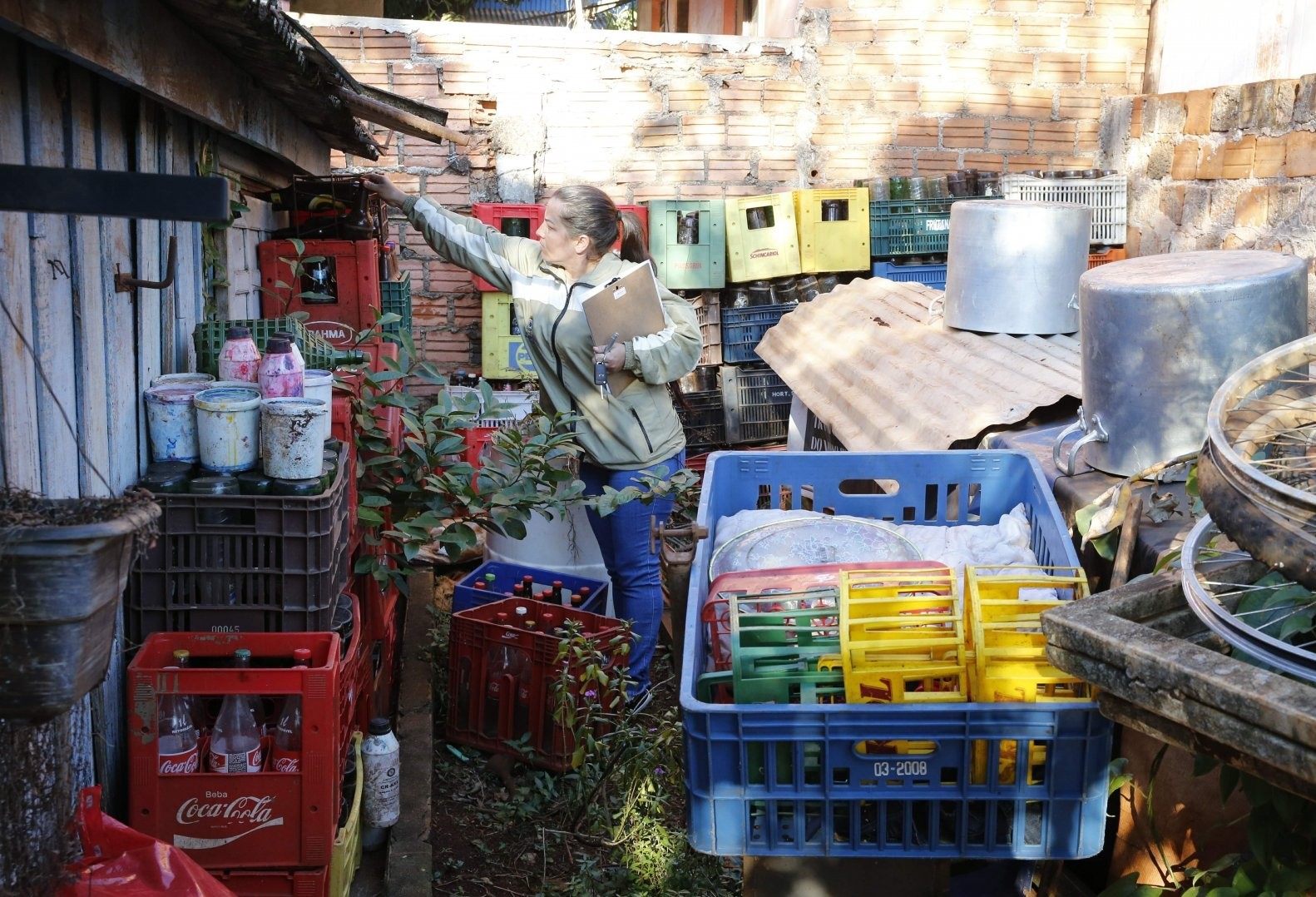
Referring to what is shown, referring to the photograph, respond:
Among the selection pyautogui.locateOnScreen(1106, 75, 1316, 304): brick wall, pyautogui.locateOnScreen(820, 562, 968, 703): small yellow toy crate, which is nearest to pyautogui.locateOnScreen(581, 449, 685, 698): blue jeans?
pyautogui.locateOnScreen(820, 562, 968, 703): small yellow toy crate

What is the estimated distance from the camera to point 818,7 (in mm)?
9305

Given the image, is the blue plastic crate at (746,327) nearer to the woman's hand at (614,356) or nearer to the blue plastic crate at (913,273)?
the blue plastic crate at (913,273)

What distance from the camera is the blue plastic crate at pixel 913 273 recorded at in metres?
9.05

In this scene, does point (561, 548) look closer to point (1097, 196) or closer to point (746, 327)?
point (746, 327)

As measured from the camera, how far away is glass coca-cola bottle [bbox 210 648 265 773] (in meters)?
3.09

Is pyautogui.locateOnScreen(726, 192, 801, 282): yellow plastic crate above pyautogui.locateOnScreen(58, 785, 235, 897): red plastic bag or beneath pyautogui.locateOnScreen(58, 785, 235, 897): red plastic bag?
above

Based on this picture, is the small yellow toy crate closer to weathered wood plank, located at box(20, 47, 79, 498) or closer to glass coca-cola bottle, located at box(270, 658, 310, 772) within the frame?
glass coca-cola bottle, located at box(270, 658, 310, 772)

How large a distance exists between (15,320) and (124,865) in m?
1.20

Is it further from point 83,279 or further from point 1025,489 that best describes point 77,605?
point 1025,489

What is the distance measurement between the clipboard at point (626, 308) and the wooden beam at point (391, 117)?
1260 mm

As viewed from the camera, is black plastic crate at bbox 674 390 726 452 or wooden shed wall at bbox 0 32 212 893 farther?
black plastic crate at bbox 674 390 726 452

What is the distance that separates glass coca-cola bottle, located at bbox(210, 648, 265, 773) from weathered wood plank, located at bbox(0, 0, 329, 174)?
1428 millimetres

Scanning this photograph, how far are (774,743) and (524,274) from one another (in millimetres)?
2945

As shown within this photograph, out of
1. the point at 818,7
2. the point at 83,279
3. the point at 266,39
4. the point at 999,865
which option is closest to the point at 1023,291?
the point at 999,865
